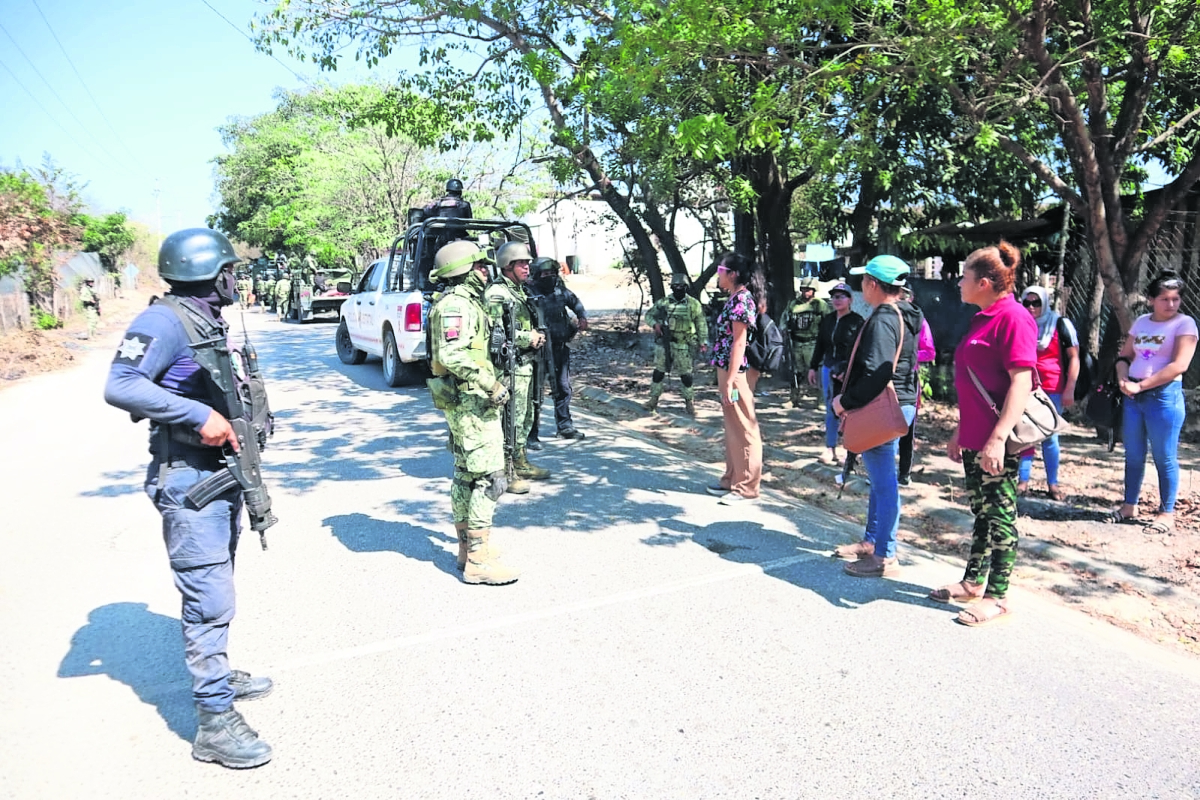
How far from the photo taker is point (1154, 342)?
4938mm

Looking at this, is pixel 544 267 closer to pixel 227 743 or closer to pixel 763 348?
pixel 763 348

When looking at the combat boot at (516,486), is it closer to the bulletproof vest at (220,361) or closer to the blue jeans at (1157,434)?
the bulletproof vest at (220,361)

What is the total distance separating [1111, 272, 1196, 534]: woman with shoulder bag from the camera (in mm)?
4824

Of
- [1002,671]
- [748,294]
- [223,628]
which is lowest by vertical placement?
[1002,671]

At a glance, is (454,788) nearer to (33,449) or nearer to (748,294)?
(748,294)

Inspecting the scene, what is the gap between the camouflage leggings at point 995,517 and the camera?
12.2 ft

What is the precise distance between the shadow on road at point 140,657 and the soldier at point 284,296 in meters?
21.6

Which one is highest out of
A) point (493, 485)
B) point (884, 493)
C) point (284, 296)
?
point (284, 296)

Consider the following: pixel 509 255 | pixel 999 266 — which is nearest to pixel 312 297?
pixel 509 255

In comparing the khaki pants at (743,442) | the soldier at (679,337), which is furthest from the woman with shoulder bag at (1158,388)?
the soldier at (679,337)

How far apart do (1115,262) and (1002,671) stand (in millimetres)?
4606

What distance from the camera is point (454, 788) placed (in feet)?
8.64

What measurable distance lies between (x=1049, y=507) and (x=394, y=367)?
7814mm

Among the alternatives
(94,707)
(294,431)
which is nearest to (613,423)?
(294,431)
